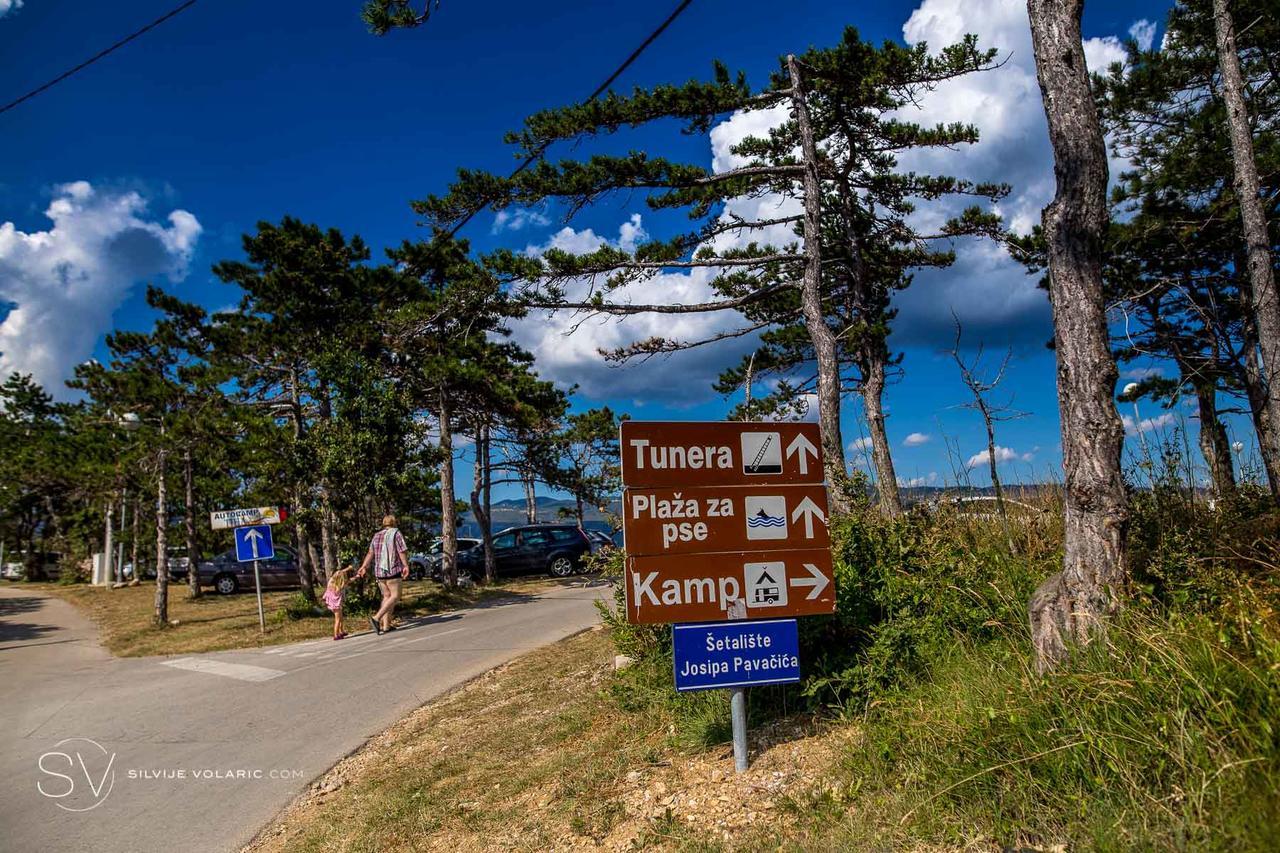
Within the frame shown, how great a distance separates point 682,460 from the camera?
4457 mm

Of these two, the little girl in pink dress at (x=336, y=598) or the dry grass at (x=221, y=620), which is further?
the dry grass at (x=221, y=620)

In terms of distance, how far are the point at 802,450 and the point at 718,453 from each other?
537 mm

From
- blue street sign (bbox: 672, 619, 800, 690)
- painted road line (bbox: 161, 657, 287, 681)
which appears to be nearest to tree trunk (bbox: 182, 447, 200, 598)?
painted road line (bbox: 161, 657, 287, 681)

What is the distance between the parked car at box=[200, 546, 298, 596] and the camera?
2744 cm

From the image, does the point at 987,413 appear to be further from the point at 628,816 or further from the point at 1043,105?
the point at 628,816

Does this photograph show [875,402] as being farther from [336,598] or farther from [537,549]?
[537,549]

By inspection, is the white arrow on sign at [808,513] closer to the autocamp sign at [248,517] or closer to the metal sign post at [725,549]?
the metal sign post at [725,549]

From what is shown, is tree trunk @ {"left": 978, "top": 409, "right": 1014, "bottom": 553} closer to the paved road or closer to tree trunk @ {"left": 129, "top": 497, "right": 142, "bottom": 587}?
the paved road

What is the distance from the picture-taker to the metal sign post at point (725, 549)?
14.0 ft

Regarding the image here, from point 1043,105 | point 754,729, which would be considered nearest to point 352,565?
point 754,729

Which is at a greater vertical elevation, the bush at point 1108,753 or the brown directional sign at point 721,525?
the brown directional sign at point 721,525

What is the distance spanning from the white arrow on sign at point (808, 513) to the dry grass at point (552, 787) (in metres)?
1.18

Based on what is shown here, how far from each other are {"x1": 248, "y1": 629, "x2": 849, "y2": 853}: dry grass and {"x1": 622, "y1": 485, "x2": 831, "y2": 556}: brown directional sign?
1.20 m

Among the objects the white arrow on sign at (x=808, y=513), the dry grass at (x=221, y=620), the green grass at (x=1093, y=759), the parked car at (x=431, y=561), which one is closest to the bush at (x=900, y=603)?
the green grass at (x=1093, y=759)
